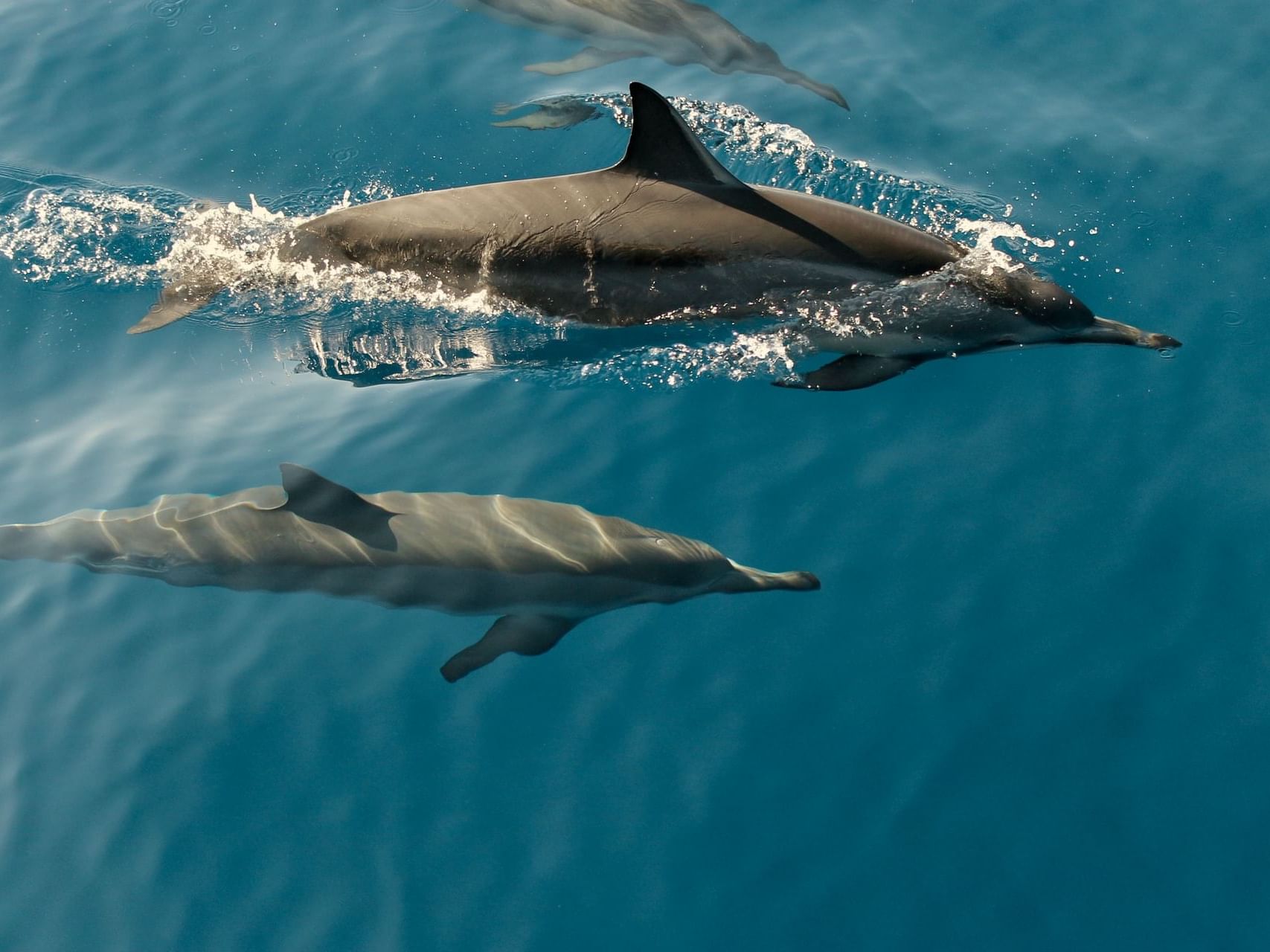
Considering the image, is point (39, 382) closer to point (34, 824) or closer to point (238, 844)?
point (34, 824)

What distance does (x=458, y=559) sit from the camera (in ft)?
20.5

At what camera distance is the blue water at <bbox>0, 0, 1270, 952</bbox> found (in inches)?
215

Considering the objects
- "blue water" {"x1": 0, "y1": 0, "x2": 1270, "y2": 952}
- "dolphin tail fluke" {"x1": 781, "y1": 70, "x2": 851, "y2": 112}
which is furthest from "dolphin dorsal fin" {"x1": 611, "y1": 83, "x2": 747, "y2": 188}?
"dolphin tail fluke" {"x1": 781, "y1": 70, "x2": 851, "y2": 112}

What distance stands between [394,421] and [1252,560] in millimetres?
5296

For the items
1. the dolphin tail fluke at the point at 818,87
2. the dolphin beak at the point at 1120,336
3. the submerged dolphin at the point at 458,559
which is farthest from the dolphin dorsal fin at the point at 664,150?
the dolphin tail fluke at the point at 818,87

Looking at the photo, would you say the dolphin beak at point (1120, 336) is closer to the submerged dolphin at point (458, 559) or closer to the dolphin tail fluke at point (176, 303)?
the submerged dolphin at point (458, 559)

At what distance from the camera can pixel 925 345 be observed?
24.3ft

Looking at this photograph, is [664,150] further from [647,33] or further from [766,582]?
[647,33]

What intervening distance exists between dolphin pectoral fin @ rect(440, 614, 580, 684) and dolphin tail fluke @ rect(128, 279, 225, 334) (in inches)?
134

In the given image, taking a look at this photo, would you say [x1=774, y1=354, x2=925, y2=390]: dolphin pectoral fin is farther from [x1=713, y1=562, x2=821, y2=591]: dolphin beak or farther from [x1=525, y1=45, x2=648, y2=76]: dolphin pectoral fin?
[x1=525, y1=45, x2=648, y2=76]: dolphin pectoral fin

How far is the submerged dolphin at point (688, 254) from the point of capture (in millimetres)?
7094

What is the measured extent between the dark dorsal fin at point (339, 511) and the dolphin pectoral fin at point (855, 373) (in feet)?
8.56

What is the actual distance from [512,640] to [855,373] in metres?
2.85

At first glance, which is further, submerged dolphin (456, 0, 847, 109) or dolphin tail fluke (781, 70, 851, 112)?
submerged dolphin (456, 0, 847, 109)
